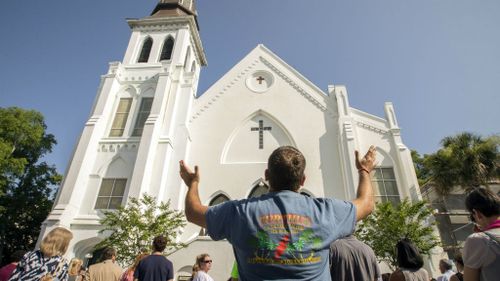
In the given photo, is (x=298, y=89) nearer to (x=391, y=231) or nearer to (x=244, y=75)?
(x=244, y=75)

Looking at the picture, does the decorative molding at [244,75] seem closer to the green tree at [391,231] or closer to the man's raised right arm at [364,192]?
the green tree at [391,231]

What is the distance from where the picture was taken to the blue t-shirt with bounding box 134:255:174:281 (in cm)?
408

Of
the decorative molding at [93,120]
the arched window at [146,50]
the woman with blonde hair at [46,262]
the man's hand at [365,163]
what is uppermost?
the arched window at [146,50]

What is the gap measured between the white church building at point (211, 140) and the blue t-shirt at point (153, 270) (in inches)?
283

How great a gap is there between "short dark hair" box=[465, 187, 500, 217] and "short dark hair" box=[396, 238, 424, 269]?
91 cm

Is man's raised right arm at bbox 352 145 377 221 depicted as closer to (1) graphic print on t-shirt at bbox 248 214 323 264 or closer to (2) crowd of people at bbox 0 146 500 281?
(2) crowd of people at bbox 0 146 500 281

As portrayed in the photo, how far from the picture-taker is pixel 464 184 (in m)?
13.7

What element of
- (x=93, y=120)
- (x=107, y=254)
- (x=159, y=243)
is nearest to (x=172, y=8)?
(x=93, y=120)

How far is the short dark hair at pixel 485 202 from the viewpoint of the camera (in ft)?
7.38

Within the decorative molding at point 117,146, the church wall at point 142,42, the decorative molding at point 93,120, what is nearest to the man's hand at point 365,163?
the decorative molding at point 117,146

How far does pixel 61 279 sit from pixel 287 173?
2.92m

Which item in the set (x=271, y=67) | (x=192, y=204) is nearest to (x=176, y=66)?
(x=271, y=67)

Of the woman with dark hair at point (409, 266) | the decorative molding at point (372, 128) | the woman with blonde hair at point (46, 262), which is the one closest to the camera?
the woman with blonde hair at point (46, 262)

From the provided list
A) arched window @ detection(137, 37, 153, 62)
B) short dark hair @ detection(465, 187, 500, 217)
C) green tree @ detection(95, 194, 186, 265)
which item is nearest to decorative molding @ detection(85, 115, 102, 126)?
arched window @ detection(137, 37, 153, 62)
